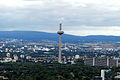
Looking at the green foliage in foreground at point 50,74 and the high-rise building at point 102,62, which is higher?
the green foliage in foreground at point 50,74

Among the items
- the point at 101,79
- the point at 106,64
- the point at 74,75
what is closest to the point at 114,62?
the point at 106,64

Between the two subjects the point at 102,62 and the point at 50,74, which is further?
the point at 102,62

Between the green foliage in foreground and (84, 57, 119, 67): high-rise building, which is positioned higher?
the green foliage in foreground

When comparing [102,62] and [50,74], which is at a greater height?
[50,74]

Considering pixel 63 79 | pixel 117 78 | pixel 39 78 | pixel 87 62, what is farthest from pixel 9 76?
pixel 87 62

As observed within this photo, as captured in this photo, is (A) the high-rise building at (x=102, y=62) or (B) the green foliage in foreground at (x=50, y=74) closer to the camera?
(B) the green foliage in foreground at (x=50, y=74)

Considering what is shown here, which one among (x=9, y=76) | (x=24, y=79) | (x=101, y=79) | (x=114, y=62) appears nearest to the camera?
(x=101, y=79)

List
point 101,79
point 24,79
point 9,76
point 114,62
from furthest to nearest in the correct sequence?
point 114,62 → point 9,76 → point 24,79 → point 101,79

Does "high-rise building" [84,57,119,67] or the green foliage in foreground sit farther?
"high-rise building" [84,57,119,67]

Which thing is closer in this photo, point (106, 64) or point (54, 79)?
point (54, 79)

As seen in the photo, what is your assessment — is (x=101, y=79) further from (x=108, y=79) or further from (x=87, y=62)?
(x=87, y=62)

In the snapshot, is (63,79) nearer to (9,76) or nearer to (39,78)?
(39,78)
